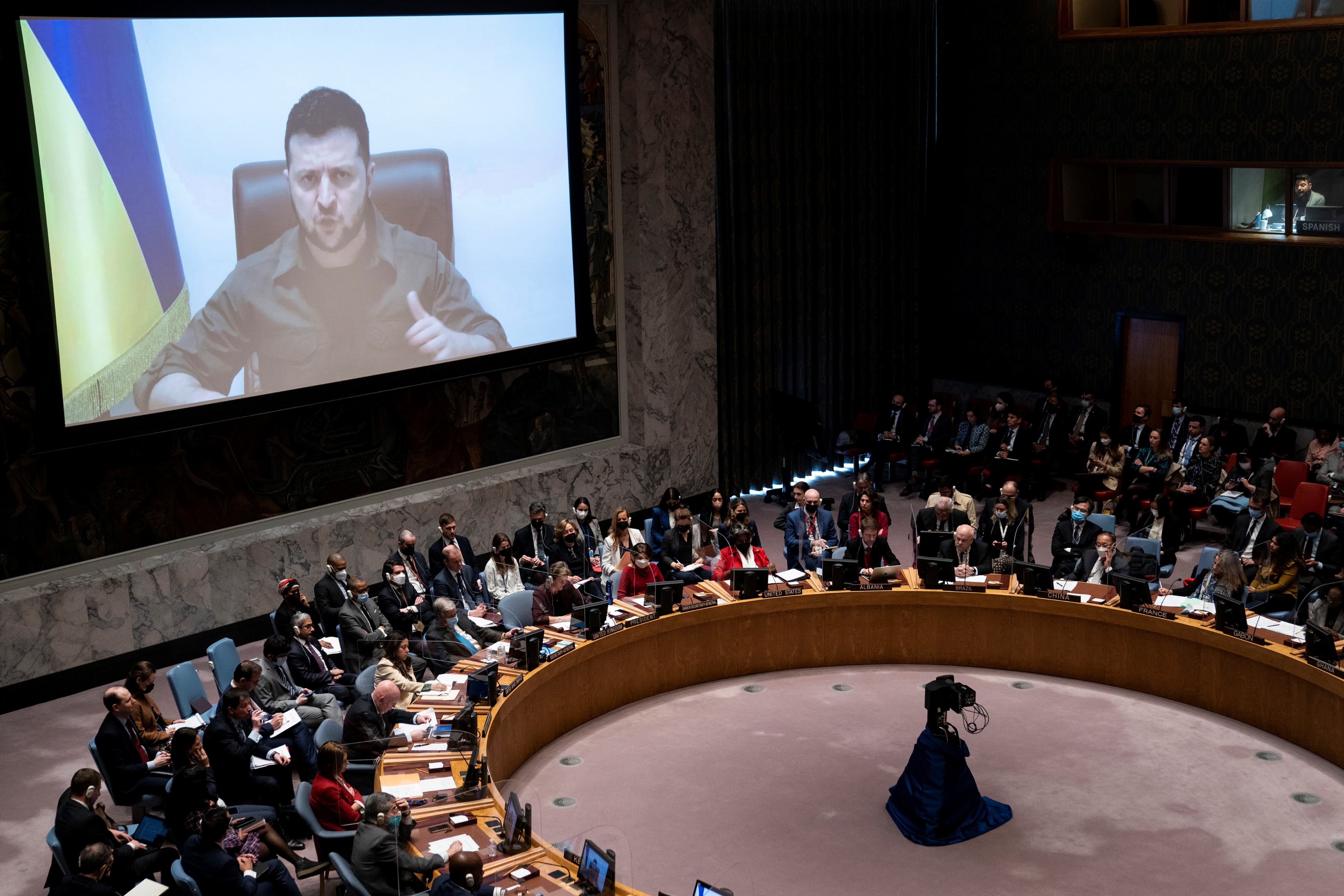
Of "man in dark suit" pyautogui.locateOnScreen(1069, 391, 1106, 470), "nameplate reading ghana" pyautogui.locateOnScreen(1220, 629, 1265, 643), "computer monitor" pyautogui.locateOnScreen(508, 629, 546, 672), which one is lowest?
"nameplate reading ghana" pyautogui.locateOnScreen(1220, 629, 1265, 643)

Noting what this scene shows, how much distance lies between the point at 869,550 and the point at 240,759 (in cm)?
524

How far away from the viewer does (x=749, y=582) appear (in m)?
9.87

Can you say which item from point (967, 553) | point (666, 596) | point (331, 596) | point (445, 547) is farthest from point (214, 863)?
point (967, 553)

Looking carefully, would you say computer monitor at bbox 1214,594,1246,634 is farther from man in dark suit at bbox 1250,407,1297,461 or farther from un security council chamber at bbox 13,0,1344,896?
man in dark suit at bbox 1250,407,1297,461

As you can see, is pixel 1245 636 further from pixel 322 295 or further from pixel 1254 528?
pixel 322 295

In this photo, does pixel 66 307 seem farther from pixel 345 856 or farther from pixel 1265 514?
pixel 1265 514

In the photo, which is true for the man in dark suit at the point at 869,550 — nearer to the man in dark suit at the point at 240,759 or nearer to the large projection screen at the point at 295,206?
the large projection screen at the point at 295,206

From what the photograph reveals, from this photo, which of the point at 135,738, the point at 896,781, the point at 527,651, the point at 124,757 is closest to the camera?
the point at 124,757

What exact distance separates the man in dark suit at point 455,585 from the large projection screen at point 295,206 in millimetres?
1910

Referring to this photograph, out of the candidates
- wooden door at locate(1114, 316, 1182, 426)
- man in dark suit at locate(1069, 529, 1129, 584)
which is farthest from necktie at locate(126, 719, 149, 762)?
wooden door at locate(1114, 316, 1182, 426)

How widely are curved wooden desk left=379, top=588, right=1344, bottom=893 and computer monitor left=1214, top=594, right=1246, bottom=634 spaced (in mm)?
88

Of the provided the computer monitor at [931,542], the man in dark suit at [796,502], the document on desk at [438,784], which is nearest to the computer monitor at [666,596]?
the man in dark suit at [796,502]

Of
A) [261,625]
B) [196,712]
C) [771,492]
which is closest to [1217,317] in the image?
[771,492]

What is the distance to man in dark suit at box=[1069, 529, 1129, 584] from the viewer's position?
10078 mm
